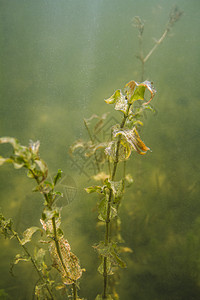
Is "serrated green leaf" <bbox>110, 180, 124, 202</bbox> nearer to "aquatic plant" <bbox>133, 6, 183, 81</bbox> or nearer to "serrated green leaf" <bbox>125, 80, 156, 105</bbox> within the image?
"serrated green leaf" <bbox>125, 80, 156, 105</bbox>

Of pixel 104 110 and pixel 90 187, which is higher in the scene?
pixel 104 110

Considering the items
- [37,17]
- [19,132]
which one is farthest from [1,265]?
[37,17]

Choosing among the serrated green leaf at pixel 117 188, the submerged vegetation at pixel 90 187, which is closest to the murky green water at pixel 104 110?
the submerged vegetation at pixel 90 187

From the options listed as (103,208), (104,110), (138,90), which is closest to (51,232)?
(103,208)

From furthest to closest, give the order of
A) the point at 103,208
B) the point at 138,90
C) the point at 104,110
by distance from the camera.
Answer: the point at 104,110
the point at 103,208
the point at 138,90

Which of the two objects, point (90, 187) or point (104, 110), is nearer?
point (90, 187)

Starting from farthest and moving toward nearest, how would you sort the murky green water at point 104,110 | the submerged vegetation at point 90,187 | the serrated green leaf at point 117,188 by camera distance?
the murky green water at point 104,110
the serrated green leaf at point 117,188
the submerged vegetation at point 90,187

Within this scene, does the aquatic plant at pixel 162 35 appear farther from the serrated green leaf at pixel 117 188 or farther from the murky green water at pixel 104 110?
the serrated green leaf at pixel 117 188

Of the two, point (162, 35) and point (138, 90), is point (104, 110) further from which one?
point (138, 90)

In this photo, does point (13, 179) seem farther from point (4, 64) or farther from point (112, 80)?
point (112, 80)
